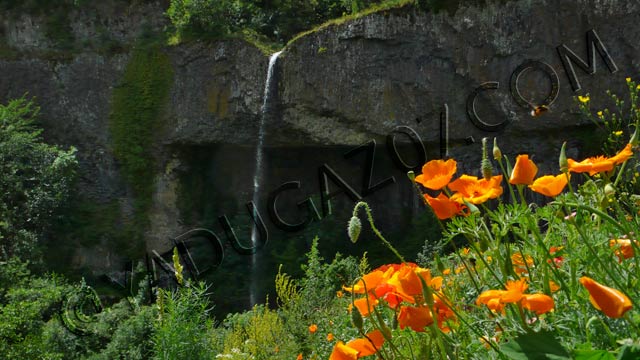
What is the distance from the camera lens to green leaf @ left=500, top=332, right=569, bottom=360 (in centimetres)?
88

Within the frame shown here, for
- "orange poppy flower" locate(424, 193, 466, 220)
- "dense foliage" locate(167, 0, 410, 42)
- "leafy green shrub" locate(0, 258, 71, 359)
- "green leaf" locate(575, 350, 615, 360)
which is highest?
"dense foliage" locate(167, 0, 410, 42)

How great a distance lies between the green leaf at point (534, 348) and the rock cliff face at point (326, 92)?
946cm

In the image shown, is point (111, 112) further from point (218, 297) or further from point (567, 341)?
point (567, 341)

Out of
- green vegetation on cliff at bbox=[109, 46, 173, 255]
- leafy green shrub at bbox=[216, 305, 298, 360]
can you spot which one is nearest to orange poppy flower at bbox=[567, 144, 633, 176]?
leafy green shrub at bbox=[216, 305, 298, 360]

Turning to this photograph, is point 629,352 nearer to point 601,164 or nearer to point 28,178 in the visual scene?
point 601,164

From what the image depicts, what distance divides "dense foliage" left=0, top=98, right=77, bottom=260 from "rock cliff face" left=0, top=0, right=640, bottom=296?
0.73m

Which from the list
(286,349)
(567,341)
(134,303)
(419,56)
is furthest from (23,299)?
(567,341)

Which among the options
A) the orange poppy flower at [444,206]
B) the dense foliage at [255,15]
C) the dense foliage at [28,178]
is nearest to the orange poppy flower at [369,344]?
the orange poppy flower at [444,206]

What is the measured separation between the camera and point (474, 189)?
1.22m

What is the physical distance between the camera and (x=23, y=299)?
7074 millimetres

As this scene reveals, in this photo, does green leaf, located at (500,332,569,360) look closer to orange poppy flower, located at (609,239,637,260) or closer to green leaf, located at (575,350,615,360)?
green leaf, located at (575,350,615,360)

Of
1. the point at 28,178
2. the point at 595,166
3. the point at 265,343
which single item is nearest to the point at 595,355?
the point at 595,166

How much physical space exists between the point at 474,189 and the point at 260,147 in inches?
403

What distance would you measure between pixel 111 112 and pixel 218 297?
3682 mm
